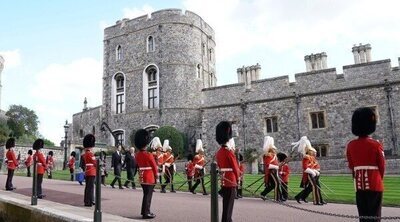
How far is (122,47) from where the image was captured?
35469mm

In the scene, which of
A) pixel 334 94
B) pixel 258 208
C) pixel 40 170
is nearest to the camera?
pixel 258 208

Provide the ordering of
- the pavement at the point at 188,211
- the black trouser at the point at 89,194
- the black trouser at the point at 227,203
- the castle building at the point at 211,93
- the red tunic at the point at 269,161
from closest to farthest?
the black trouser at the point at 227,203, the pavement at the point at 188,211, the black trouser at the point at 89,194, the red tunic at the point at 269,161, the castle building at the point at 211,93

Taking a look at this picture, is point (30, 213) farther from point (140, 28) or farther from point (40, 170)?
point (140, 28)

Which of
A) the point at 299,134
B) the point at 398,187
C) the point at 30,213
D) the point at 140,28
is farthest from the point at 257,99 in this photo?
the point at 30,213

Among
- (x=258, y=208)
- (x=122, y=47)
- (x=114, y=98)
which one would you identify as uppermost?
(x=122, y=47)

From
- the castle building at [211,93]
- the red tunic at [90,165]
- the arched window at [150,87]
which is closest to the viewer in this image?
the red tunic at [90,165]

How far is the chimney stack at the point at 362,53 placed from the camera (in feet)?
93.6

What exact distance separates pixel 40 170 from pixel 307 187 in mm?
7933

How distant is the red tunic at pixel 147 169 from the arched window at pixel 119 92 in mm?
27335

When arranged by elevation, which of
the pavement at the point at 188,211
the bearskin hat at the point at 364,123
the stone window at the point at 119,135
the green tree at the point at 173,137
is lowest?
the pavement at the point at 188,211

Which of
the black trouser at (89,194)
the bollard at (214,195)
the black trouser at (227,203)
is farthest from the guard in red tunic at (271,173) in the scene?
the bollard at (214,195)

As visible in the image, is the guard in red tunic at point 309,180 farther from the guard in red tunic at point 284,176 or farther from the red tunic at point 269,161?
the red tunic at point 269,161

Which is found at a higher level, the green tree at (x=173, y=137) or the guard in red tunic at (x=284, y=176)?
the green tree at (x=173, y=137)

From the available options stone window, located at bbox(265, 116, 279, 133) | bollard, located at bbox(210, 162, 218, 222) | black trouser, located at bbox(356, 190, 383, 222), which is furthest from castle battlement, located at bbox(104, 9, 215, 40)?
bollard, located at bbox(210, 162, 218, 222)
